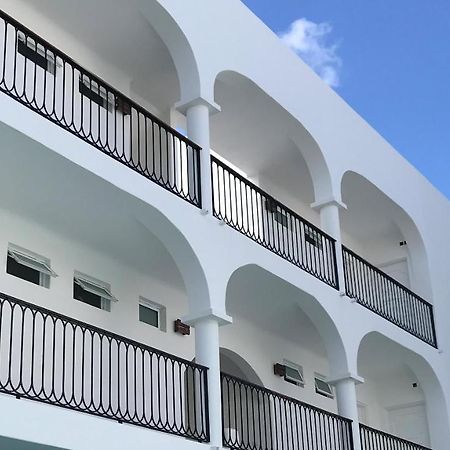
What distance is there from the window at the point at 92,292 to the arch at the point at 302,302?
71.5 inches

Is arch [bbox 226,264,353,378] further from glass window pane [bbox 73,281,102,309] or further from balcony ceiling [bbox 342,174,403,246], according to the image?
balcony ceiling [bbox 342,174,403,246]

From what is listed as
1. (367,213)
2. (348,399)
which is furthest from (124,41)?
(367,213)

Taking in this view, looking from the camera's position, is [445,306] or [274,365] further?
[445,306]

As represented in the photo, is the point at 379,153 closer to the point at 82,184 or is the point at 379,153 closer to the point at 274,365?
the point at 274,365

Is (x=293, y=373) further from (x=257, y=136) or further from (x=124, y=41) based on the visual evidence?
(x=124, y=41)

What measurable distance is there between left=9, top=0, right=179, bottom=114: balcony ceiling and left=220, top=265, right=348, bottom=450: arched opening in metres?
3.30

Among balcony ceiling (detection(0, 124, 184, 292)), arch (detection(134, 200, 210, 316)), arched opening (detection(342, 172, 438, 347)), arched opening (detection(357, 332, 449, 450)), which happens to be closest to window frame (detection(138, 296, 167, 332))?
balcony ceiling (detection(0, 124, 184, 292))

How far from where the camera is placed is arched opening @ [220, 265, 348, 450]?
543 inches

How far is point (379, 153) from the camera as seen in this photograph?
18.1 metres

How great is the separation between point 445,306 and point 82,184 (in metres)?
10.3

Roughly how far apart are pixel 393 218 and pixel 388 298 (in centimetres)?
223

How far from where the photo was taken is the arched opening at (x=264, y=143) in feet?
48.6

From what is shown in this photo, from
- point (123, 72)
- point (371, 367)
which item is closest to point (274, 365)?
point (371, 367)

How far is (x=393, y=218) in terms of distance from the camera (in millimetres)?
18922
